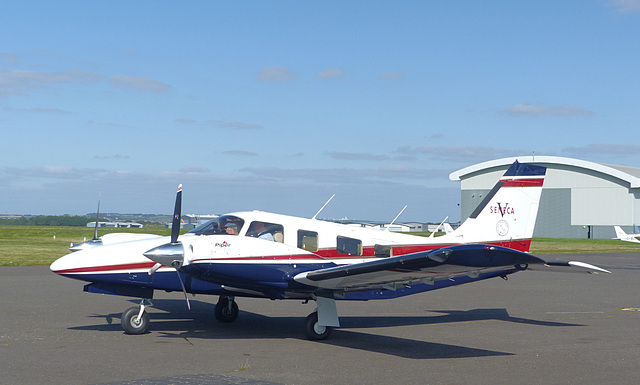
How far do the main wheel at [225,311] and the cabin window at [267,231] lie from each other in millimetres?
2082

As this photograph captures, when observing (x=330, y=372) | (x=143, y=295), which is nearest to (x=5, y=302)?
(x=143, y=295)

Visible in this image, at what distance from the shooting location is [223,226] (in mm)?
10844

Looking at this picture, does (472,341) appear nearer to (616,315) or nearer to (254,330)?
(254,330)

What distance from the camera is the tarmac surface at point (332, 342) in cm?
779

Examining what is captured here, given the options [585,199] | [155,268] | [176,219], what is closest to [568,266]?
[176,219]

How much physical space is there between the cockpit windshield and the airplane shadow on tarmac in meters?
1.71

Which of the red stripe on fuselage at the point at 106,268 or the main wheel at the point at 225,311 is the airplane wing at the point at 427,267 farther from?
the main wheel at the point at 225,311

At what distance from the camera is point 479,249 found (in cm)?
784

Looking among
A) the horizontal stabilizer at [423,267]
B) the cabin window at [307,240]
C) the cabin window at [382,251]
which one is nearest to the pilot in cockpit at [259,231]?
the cabin window at [307,240]

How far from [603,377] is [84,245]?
31.3ft

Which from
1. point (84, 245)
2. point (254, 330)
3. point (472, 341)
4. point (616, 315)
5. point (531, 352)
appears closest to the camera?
point (531, 352)

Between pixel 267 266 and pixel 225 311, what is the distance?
8.33ft

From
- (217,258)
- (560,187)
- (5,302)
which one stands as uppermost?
(560,187)

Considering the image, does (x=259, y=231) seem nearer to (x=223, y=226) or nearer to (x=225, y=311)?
(x=223, y=226)
